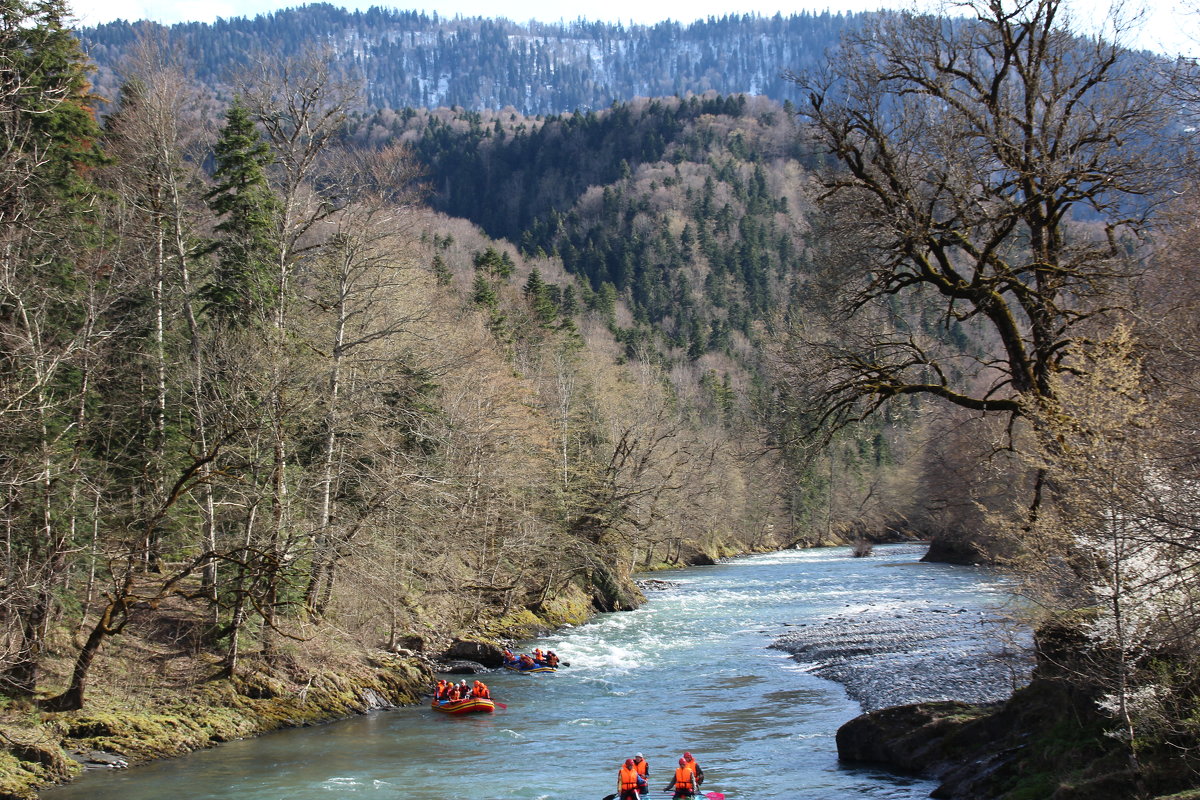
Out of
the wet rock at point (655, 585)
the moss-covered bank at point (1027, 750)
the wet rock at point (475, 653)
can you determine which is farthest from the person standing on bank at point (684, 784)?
the wet rock at point (655, 585)

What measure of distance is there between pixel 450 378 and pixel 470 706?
16836 mm

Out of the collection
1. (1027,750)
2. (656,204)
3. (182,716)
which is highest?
(656,204)

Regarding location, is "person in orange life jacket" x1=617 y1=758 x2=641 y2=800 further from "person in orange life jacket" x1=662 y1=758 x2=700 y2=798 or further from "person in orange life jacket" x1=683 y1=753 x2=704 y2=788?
"person in orange life jacket" x1=683 y1=753 x2=704 y2=788

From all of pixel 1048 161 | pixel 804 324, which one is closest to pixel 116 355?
pixel 804 324

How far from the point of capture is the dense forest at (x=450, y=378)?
11203mm

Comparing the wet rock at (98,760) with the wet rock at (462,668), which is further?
the wet rock at (462,668)

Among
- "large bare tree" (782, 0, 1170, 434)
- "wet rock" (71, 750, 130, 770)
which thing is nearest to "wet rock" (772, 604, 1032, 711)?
"large bare tree" (782, 0, 1170, 434)

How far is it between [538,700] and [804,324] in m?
14.9

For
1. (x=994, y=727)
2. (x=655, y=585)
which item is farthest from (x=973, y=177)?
(x=655, y=585)

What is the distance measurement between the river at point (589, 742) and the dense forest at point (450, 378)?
2537mm

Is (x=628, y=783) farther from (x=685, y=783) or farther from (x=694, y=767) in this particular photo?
(x=694, y=767)

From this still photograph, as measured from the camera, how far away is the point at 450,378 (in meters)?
37.1

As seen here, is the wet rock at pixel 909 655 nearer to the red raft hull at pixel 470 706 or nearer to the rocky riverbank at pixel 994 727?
the rocky riverbank at pixel 994 727

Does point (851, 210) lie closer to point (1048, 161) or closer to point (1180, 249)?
point (1048, 161)
